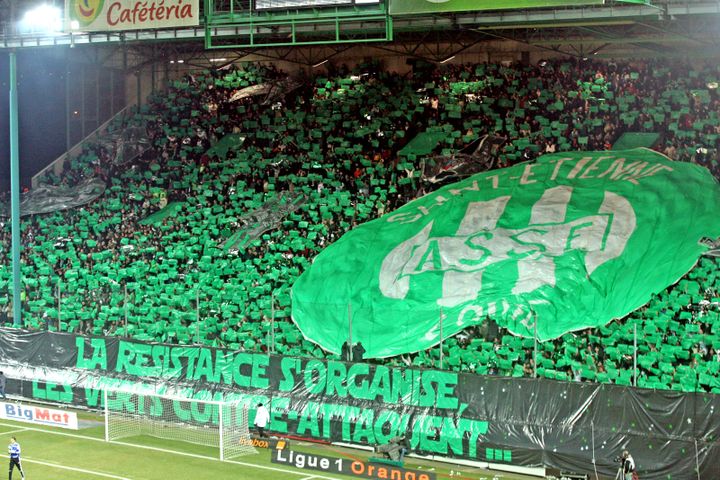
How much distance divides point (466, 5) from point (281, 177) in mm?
11103

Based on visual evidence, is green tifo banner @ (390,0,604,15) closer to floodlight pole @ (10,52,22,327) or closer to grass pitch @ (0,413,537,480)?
grass pitch @ (0,413,537,480)

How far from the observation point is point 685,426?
2167 cm

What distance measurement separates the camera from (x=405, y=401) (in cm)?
2558

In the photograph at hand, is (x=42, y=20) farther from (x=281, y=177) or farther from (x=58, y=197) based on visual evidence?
(x=281, y=177)

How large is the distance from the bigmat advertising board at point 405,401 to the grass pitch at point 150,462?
A: 21.5 inches

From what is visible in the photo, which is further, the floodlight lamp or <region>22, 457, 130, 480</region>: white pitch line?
the floodlight lamp

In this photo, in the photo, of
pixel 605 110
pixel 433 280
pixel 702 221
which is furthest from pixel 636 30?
pixel 433 280

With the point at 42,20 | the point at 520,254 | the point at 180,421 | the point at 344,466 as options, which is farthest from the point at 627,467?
the point at 42,20

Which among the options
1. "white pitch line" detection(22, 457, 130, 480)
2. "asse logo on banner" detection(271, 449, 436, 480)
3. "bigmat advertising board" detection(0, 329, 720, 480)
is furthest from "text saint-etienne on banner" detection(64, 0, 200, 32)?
"asse logo on banner" detection(271, 449, 436, 480)

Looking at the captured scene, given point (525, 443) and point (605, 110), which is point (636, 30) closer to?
point (605, 110)

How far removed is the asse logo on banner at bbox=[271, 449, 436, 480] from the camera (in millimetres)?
21797

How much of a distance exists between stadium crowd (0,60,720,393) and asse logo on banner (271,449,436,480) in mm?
5033

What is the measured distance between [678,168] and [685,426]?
439 inches

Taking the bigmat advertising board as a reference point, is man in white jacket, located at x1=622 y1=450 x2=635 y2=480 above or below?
below
